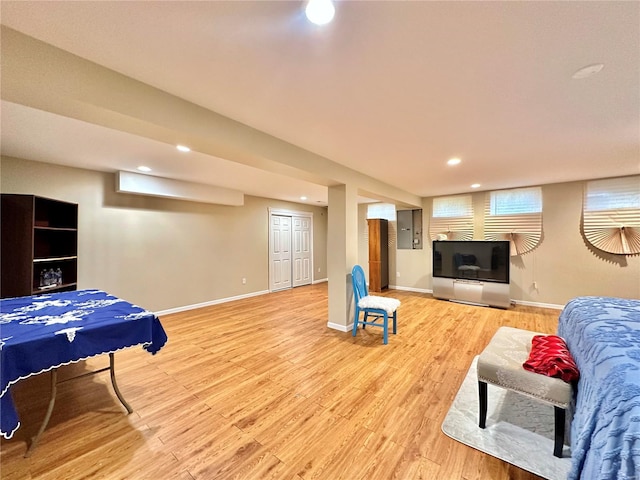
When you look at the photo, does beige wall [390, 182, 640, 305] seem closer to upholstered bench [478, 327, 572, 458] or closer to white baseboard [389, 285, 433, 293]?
white baseboard [389, 285, 433, 293]

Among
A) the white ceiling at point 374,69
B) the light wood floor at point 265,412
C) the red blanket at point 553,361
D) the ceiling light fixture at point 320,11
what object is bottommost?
the light wood floor at point 265,412

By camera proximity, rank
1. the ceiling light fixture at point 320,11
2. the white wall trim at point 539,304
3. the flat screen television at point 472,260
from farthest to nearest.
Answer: the flat screen television at point 472,260 → the white wall trim at point 539,304 → the ceiling light fixture at point 320,11

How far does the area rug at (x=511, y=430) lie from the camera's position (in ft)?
5.02

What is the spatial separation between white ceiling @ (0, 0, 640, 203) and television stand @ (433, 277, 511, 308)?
9.22ft

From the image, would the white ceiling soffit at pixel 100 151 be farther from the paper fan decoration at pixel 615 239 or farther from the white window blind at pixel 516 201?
the paper fan decoration at pixel 615 239

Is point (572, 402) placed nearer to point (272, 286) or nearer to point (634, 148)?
point (634, 148)

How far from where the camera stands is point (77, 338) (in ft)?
5.24

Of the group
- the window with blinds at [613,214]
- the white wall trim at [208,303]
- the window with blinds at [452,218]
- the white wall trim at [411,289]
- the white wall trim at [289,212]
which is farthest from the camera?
the white wall trim at [289,212]

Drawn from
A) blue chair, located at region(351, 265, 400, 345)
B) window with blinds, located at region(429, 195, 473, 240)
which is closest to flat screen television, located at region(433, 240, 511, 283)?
window with blinds, located at region(429, 195, 473, 240)

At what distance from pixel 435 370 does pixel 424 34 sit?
2.84 meters

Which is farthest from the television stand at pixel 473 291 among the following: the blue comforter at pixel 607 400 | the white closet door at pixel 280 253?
the white closet door at pixel 280 253

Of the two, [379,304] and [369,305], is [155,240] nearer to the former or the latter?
[369,305]

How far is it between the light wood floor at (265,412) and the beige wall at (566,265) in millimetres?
2438

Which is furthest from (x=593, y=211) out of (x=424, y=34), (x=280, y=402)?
(x=280, y=402)
